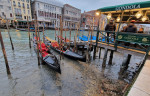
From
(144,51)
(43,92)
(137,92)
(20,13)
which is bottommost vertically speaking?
(43,92)

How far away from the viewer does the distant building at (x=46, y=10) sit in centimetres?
3503

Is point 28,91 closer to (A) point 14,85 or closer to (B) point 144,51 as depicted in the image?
(A) point 14,85

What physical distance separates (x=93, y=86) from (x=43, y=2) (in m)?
41.6

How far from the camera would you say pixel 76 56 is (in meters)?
7.50

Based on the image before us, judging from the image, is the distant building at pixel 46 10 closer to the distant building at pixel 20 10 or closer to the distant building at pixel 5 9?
the distant building at pixel 20 10

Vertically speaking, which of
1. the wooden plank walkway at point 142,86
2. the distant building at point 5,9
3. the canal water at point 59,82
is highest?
the distant building at point 5,9

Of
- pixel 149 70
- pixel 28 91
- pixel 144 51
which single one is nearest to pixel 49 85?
pixel 28 91

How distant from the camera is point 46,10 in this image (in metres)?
37.4

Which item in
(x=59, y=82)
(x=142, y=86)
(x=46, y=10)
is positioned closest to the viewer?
(x=142, y=86)

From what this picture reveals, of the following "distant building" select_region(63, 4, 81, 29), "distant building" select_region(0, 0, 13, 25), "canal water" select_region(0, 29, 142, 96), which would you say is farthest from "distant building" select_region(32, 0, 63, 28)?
"canal water" select_region(0, 29, 142, 96)

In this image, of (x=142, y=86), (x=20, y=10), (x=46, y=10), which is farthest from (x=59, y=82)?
(x=20, y=10)

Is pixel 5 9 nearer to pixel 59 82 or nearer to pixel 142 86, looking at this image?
pixel 59 82

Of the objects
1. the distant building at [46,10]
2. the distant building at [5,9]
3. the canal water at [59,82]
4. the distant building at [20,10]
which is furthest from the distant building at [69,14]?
the canal water at [59,82]

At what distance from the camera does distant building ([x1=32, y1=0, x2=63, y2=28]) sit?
115 ft
